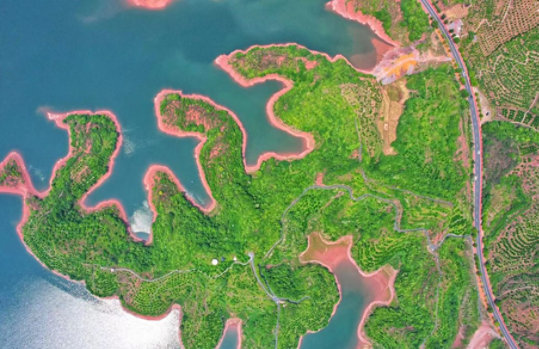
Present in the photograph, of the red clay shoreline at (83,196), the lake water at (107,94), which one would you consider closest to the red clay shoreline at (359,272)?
the lake water at (107,94)

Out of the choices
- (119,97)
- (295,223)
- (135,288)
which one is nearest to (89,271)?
(135,288)

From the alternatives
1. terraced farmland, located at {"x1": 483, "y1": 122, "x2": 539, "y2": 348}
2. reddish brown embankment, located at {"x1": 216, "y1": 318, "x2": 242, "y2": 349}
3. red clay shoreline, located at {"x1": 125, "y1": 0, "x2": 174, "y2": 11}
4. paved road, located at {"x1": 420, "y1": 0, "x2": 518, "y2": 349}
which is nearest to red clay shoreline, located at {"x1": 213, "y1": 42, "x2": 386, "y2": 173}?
red clay shoreline, located at {"x1": 125, "y1": 0, "x2": 174, "y2": 11}

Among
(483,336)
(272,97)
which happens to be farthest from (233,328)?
(483,336)

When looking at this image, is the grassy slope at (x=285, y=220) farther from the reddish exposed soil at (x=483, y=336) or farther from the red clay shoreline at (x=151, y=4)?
the red clay shoreline at (x=151, y=4)

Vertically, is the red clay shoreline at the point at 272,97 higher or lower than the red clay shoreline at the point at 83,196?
higher

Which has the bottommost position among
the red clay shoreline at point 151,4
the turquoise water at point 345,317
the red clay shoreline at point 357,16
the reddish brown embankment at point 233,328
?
the reddish brown embankment at point 233,328

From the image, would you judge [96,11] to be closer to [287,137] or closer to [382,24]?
[287,137]
